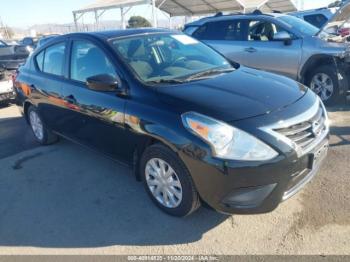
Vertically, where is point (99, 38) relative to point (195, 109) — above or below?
above

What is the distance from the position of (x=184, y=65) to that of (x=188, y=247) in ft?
6.39

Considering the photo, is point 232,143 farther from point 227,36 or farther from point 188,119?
point 227,36

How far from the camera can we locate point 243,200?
9.17ft

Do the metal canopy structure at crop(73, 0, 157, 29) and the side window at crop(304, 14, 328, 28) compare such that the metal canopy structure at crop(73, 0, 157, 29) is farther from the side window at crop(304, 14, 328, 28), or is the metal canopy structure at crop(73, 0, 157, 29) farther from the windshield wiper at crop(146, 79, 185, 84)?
the windshield wiper at crop(146, 79, 185, 84)

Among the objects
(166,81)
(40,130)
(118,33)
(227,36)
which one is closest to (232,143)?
(166,81)

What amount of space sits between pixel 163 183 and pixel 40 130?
3.05 m

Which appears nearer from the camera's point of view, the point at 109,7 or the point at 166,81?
the point at 166,81

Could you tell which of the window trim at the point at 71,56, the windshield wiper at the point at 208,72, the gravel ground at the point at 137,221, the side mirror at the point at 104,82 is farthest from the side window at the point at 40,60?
the windshield wiper at the point at 208,72

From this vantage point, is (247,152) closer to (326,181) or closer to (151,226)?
(151,226)

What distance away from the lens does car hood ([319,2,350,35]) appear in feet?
21.1

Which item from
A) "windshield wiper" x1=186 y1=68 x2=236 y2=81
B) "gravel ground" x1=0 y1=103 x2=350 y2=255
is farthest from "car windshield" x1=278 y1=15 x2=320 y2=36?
"windshield wiper" x1=186 y1=68 x2=236 y2=81

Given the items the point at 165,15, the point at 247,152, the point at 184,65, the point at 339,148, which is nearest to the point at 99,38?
the point at 184,65

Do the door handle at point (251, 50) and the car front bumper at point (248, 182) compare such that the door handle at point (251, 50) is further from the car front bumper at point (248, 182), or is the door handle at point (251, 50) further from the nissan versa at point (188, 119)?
the car front bumper at point (248, 182)

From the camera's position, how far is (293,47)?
6656 mm
